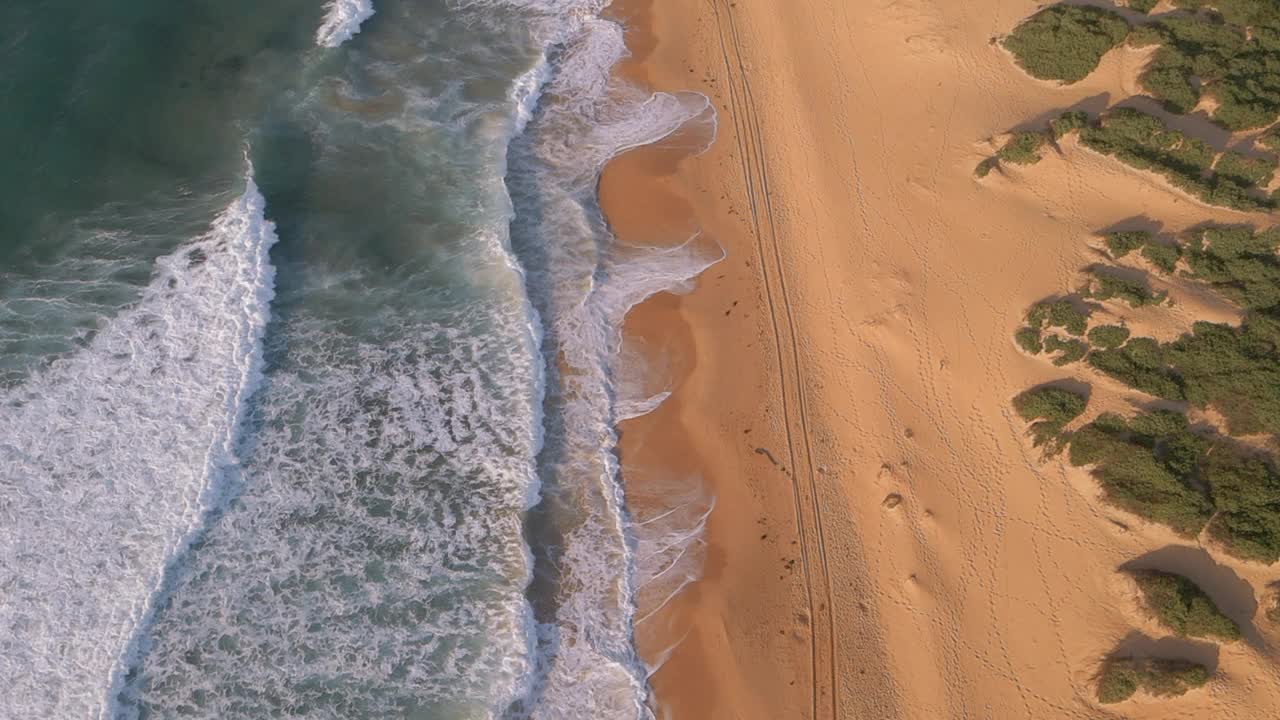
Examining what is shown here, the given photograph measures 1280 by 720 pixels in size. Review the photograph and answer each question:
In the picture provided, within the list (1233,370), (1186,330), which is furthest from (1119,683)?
(1186,330)

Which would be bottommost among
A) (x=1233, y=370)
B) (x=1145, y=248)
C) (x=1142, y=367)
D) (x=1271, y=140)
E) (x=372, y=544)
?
(x=1233, y=370)

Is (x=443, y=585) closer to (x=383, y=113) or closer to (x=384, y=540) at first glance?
(x=384, y=540)

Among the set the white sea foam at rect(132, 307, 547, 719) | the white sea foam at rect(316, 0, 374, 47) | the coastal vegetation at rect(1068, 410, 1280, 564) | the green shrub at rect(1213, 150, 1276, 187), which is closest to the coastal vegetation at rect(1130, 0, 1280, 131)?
the green shrub at rect(1213, 150, 1276, 187)

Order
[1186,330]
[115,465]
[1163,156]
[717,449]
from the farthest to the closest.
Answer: [1163,156]
[1186,330]
[717,449]
[115,465]

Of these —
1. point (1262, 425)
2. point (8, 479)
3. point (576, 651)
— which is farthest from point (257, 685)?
point (1262, 425)

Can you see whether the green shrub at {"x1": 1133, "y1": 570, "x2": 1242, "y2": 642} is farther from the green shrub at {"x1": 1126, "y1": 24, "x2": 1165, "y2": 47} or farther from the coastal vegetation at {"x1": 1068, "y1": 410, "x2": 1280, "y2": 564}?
the green shrub at {"x1": 1126, "y1": 24, "x2": 1165, "y2": 47}

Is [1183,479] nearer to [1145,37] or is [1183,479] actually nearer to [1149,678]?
[1149,678]
